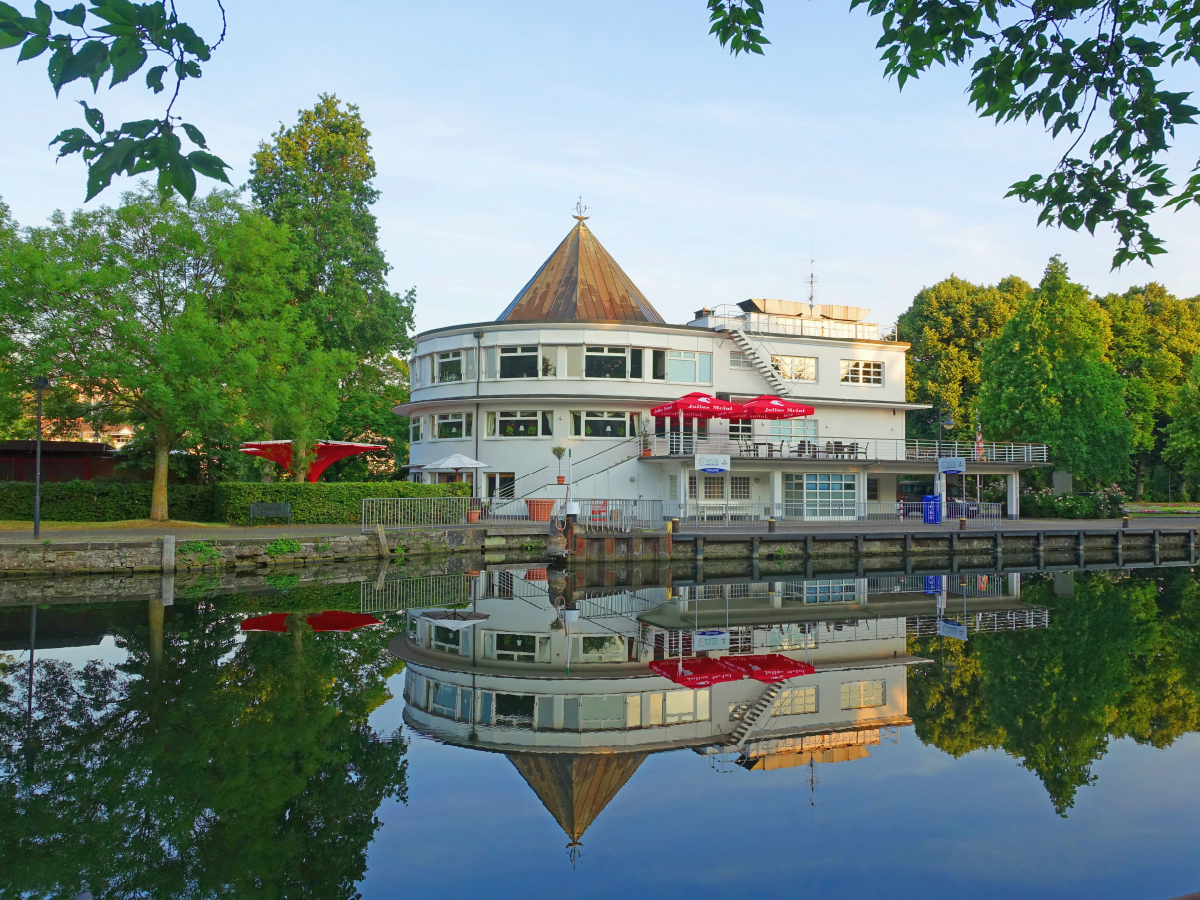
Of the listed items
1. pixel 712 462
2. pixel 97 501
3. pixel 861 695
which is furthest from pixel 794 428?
pixel 861 695

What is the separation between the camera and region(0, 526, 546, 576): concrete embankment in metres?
20.8

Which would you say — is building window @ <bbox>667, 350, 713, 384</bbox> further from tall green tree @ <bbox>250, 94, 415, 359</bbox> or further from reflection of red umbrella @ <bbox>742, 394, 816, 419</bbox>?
tall green tree @ <bbox>250, 94, 415, 359</bbox>

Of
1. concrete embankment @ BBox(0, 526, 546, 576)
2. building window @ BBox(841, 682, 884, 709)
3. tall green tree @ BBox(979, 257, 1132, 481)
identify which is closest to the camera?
building window @ BBox(841, 682, 884, 709)

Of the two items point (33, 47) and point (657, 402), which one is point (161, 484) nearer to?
point (657, 402)

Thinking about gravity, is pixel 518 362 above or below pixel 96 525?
above

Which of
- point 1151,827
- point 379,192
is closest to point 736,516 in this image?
point 379,192

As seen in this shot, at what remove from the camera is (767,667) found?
41.3 ft

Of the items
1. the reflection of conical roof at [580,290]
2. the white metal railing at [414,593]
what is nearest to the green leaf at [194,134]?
the white metal railing at [414,593]

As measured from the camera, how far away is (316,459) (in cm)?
3234

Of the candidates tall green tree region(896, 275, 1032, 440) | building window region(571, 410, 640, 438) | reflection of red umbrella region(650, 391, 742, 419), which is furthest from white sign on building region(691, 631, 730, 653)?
tall green tree region(896, 275, 1032, 440)

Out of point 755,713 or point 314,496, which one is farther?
point 314,496

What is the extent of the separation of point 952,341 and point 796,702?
47.5 m

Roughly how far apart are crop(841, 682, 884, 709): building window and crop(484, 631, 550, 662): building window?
453cm

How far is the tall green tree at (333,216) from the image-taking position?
3769 cm
